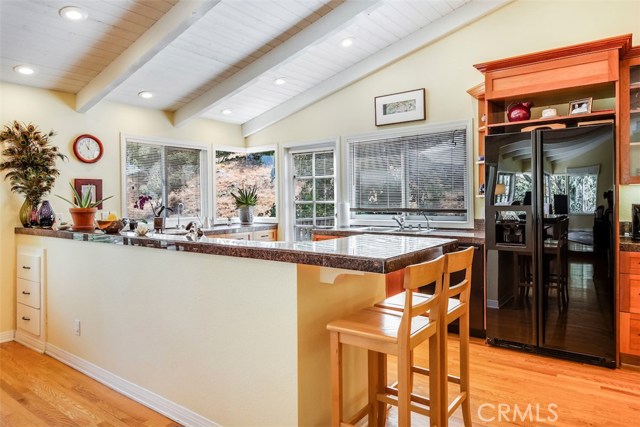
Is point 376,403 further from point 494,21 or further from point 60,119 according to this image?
point 60,119

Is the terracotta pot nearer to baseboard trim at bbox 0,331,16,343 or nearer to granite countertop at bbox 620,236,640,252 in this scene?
baseboard trim at bbox 0,331,16,343

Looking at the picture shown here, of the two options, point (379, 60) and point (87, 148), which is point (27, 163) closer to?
point (87, 148)

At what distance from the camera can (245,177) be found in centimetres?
576

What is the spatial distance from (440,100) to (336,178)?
1535mm

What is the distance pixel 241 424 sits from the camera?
1.98 metres

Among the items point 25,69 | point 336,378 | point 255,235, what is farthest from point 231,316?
point 255,235

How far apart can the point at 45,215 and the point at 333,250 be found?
3.12 metres

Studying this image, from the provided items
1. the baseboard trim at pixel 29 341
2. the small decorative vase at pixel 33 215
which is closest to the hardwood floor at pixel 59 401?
the baseboard trim at pixel 29 341

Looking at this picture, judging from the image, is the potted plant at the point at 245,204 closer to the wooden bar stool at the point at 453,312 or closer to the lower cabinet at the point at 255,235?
the lower cabinet at the point at 255,235

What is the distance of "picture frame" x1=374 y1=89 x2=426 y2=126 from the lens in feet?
14.0

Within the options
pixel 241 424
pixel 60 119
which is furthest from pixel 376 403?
pixel 60 119

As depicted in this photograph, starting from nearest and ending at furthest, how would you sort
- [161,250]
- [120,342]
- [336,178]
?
[161,250]
[120,342]
[336,178]

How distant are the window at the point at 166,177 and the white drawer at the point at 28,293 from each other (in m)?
1.13

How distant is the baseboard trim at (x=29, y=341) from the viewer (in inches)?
135
